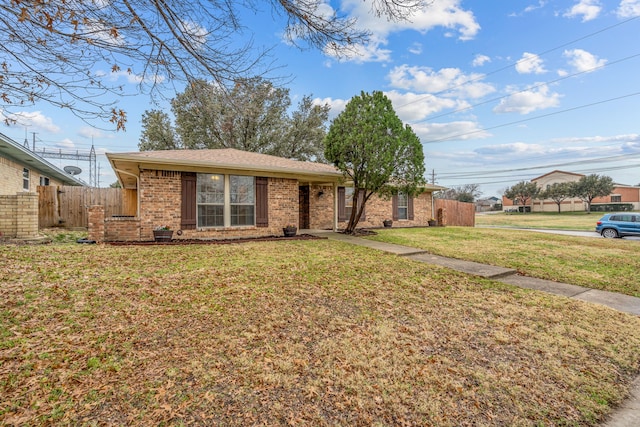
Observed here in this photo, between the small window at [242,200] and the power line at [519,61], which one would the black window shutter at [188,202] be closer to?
→ the small window at [242,200]

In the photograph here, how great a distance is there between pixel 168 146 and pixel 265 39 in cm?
2023

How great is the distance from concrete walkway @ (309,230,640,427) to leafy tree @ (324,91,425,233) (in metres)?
3.35

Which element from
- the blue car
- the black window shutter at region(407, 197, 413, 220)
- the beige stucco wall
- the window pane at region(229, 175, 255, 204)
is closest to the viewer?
the window pane at region(229, 175, 255, 204)

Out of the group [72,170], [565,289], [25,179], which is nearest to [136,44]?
[565,289]

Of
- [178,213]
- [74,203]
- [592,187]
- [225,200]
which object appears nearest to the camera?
[178,213]

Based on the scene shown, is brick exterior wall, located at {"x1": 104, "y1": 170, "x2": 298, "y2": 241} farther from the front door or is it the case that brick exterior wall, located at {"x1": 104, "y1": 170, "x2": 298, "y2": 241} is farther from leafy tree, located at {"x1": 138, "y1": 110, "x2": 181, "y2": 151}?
leafy tree, located at {"x1": 138, "y1": 110, "x2": 181, "y2": 151}

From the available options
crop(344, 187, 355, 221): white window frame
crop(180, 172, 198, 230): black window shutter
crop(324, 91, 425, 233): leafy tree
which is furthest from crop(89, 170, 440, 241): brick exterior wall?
crop(324, 91, 425, 233): leafy tree

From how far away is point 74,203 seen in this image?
1294 cm

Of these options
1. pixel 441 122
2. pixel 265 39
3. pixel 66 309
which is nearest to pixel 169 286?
pixel 66 309

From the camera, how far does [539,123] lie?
73.4 feet

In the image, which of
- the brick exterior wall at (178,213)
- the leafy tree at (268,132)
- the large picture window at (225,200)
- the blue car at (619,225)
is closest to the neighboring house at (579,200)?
the blue car at (619,225)

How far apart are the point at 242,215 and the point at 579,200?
52.3 m

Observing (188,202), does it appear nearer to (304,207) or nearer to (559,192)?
(304,207)

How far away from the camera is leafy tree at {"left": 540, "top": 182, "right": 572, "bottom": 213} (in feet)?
129
